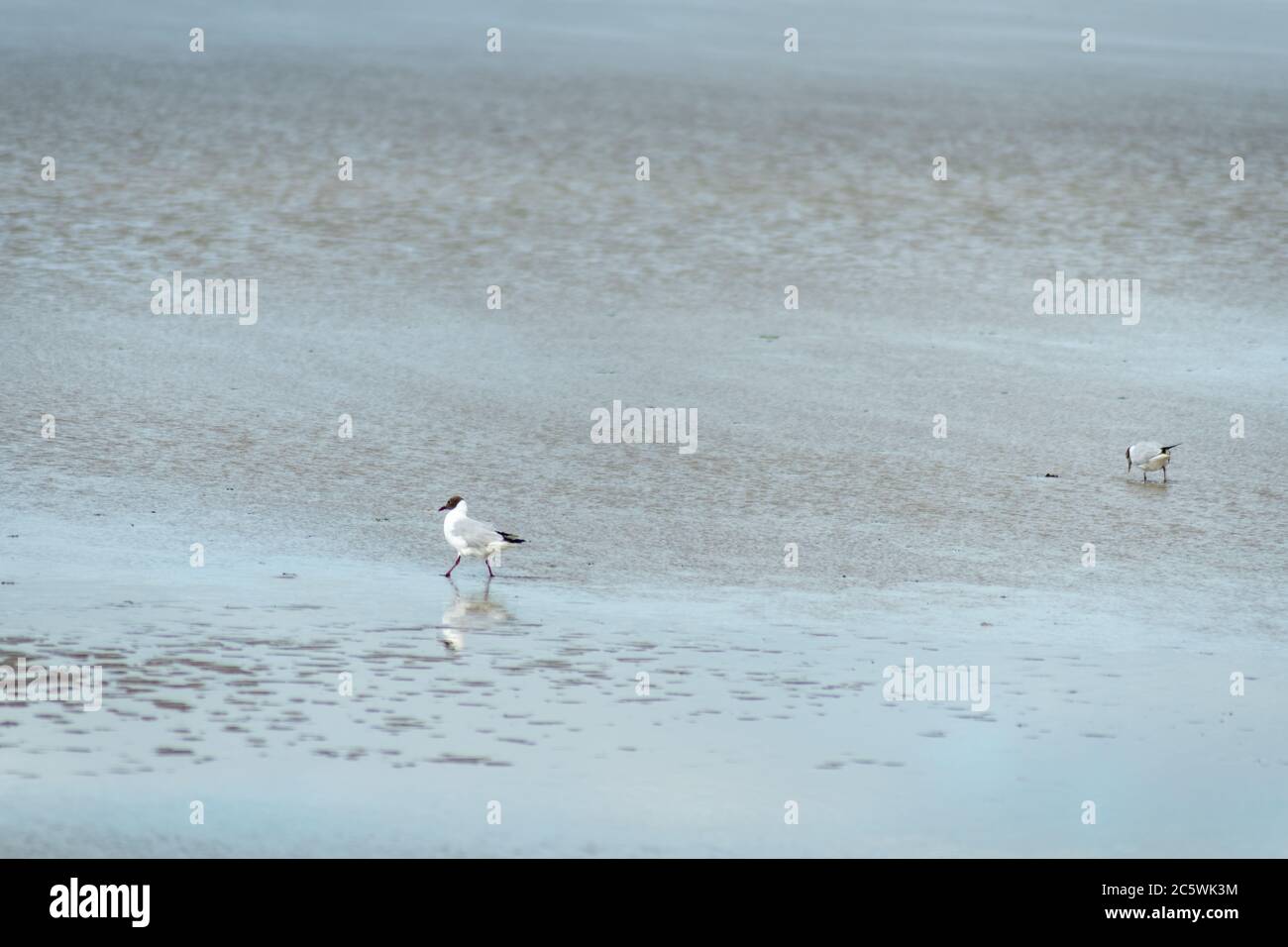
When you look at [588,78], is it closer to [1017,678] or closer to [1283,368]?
[1283,368]

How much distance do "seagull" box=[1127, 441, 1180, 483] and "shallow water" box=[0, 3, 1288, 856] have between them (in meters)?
0.18

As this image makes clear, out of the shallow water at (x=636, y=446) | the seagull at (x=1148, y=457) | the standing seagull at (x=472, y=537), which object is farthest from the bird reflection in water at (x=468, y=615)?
the seagull at (x=1148, y=457)

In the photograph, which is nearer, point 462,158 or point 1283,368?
point 1283,368

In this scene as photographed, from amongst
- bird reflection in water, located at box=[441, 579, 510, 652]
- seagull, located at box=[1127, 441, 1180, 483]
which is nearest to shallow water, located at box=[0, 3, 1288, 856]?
bird reflection in water, located at box=[441, 579, 510, 652]

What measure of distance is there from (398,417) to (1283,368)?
25.0ft

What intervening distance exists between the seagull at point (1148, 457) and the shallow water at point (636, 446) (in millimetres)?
176

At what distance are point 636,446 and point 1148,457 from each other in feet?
11.8

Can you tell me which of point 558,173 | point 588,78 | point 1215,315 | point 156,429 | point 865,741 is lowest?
point 865,741

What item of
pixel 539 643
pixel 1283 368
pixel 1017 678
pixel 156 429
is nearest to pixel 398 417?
Answer: pixel 156 429

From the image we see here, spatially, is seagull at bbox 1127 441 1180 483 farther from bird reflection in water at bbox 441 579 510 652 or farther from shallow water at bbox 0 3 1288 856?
bird reflection in water at bbox 441 579 510 652

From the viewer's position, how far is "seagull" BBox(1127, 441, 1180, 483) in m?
12.9

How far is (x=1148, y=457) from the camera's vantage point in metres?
13.0

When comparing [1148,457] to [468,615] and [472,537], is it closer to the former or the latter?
[472,537]

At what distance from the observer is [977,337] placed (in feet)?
54.7
